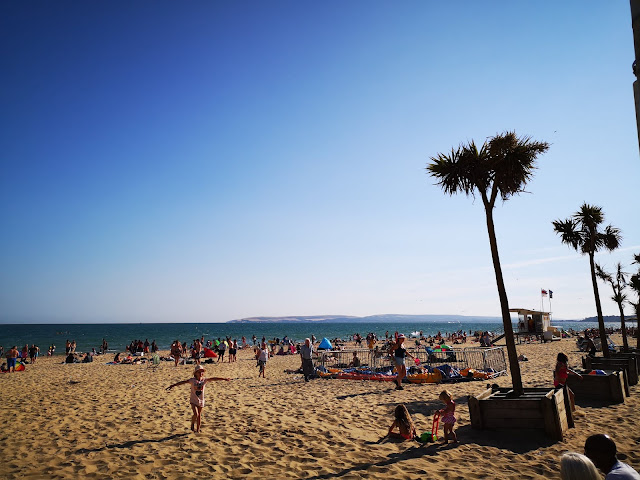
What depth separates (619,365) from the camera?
13.0 metres

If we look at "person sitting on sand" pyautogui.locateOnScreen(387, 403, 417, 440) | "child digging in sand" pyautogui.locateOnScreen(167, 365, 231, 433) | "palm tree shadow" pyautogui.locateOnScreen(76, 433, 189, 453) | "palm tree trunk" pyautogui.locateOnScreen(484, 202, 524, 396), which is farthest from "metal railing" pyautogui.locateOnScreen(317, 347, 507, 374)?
"palm tree shadow" pyautogui.locateOnScreen(76, 433, 189, 453)

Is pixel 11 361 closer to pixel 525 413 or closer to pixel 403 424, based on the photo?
pixel 403 424

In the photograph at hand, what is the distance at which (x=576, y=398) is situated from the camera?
10.7 m

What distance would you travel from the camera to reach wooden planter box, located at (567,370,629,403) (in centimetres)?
1025

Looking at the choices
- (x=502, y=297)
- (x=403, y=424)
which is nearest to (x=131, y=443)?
(x=403, y=424)

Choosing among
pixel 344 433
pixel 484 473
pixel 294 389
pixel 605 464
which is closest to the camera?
pixel 605 464

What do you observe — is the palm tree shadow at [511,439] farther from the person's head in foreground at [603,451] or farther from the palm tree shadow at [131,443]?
the palm tree shadow at [131,443]

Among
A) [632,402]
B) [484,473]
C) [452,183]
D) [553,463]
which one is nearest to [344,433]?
[484,473]

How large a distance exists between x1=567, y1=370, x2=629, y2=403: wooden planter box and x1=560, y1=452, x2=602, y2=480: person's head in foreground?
992cm

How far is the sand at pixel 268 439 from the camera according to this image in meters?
6.52

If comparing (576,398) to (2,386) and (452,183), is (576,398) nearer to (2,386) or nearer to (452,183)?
(452,183)

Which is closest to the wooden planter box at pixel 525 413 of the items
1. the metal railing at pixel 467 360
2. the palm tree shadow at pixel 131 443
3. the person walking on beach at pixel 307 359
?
the palm tree shadow at pixel 131 443

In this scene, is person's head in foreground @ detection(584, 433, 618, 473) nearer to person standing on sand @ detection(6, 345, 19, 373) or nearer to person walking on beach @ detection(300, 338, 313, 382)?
person walking on beach @ detection(300, 338, 313, 382)

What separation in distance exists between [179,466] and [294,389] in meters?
8.51
